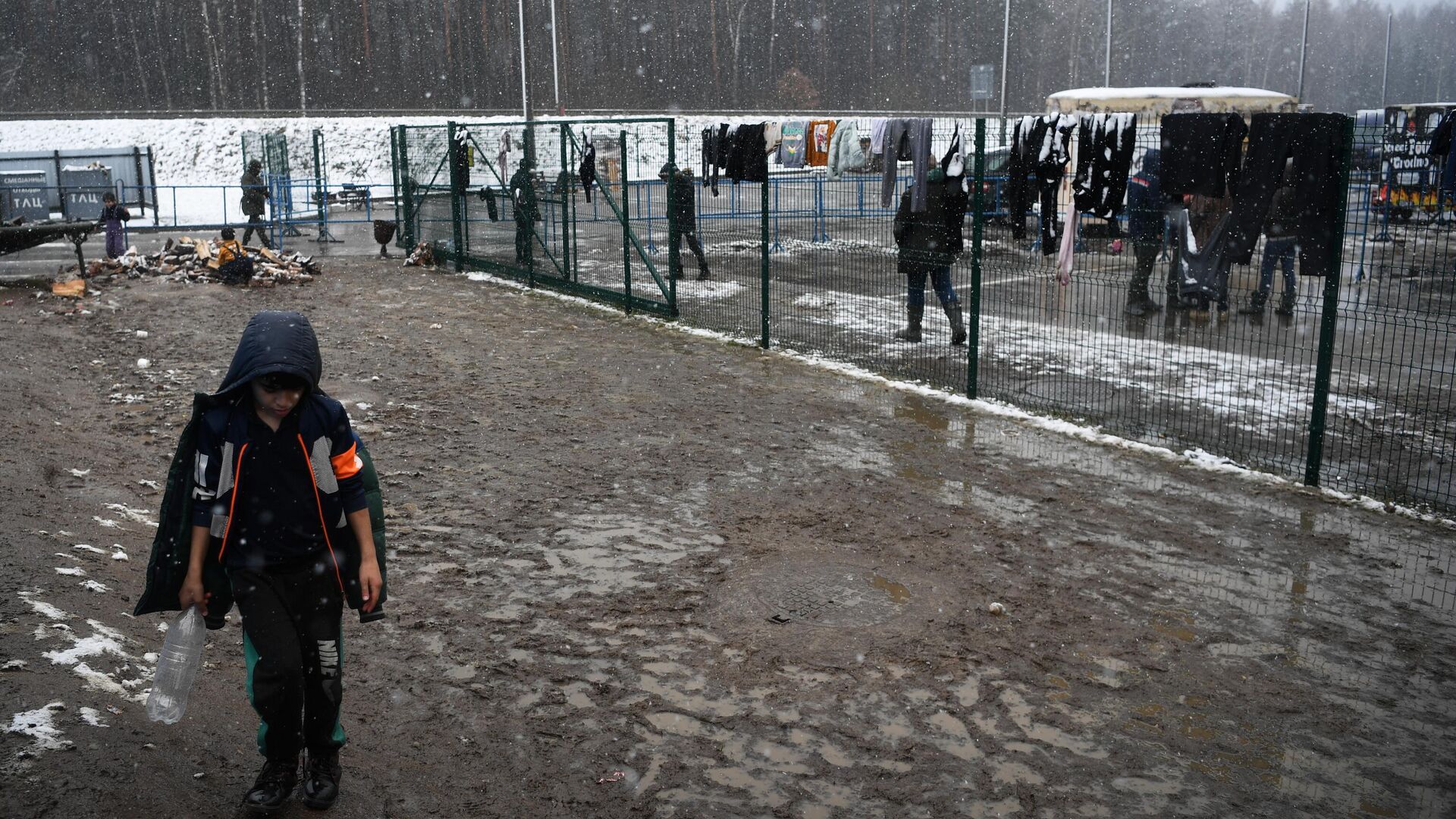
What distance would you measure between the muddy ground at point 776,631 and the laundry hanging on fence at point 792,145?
4158 millimetres

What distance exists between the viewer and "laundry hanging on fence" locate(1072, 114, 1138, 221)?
9.34 metres

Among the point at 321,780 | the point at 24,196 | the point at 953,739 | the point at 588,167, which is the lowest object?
the point at 953,739

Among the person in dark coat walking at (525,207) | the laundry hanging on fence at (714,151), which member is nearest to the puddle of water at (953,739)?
the laundry hanging on fence at (714,151)

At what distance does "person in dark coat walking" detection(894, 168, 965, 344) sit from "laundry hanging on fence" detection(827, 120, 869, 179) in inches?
32.4

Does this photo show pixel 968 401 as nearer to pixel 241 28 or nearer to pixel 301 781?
pixel 301 781

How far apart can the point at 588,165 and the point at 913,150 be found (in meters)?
6.04

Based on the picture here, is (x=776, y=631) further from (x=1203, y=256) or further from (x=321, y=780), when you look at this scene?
(x=1203, y=256)

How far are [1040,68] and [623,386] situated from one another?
2321 inches

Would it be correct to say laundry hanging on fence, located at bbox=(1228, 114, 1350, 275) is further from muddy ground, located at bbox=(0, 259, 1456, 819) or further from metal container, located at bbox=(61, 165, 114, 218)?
metal container, located at bbox=(61, 165, 114, 218)

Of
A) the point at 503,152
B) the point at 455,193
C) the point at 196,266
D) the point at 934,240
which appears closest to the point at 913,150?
the point at 934,240

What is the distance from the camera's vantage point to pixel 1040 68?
6341 cm

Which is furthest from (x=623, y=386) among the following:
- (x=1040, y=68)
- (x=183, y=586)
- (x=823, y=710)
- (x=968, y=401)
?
(x=1040, y=68)

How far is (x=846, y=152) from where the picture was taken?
39.7 feet

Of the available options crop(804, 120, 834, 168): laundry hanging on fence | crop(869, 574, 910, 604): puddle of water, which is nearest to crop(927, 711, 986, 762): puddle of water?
crop(869, 574, 910, 604): puddle of water
